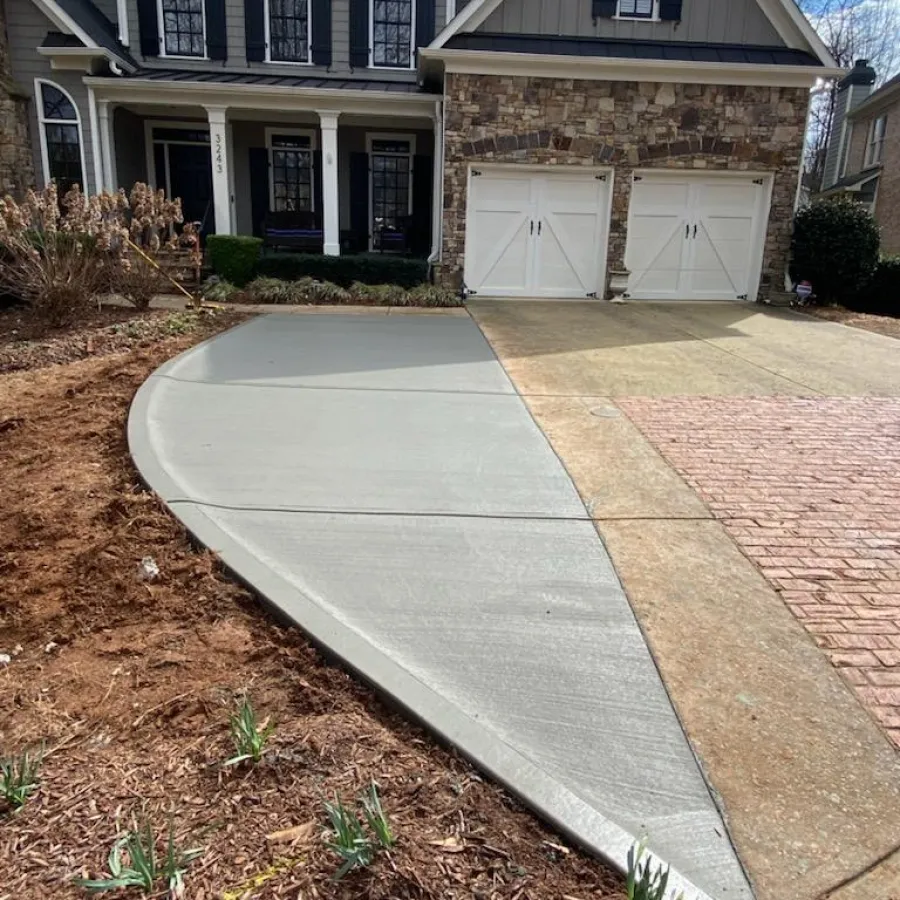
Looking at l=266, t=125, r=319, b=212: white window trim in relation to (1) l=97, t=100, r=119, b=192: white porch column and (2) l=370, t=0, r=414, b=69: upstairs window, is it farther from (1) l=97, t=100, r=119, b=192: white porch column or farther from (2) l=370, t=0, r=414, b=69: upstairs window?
(1) l=97, t=100, r=119, b=192: white porch column

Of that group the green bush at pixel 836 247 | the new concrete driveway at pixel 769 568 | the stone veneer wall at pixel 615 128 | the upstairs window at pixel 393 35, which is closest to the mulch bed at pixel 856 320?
the green bush at pixel 836 247

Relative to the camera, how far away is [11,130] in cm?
1383

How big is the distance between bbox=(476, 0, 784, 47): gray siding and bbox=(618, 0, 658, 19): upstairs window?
0.14 meters

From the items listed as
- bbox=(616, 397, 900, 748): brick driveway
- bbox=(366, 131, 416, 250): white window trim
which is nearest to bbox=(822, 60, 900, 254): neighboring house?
bbox=(366, 131, 416, 250): white window trim

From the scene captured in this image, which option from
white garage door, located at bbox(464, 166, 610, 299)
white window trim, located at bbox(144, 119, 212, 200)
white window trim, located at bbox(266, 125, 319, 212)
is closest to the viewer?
white garage door, located at bbox(464, 166, 610, 299)

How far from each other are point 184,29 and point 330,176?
5.06 m

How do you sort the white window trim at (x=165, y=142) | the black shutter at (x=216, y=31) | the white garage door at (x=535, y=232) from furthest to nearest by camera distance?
the white window trim at (x=165, y=142) < the black shutter at (x=216, y=31) < the white garage door at (x=535, y=232)

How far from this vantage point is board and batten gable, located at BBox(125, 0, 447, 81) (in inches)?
602

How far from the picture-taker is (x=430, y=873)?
185cm

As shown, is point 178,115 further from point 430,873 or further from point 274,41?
point 430,873

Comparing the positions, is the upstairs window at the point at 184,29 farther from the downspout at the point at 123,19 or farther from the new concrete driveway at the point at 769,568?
the new concrete driveway at the point at 769,568

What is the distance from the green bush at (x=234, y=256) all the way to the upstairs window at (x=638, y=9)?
7.58m

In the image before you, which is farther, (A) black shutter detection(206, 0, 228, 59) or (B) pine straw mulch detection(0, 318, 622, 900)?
(A) black shutter detection(206, 0, 228, 59)

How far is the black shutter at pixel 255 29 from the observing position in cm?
1532
